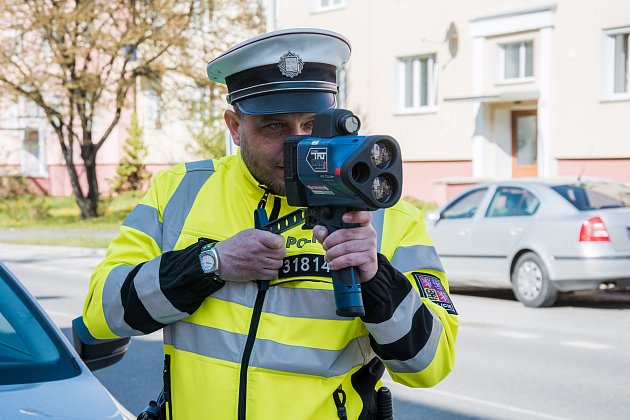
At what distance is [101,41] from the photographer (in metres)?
25.6

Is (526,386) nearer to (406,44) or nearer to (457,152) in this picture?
(457,152)

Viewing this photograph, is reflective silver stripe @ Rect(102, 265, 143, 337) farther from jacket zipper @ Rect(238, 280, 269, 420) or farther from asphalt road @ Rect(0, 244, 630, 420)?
asphalt road @ Rect(0, 244, 630, 420)

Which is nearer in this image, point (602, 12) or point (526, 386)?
point (526, 386)

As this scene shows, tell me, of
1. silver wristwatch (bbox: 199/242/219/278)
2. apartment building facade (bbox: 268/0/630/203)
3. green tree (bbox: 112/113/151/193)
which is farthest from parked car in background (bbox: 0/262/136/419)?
green tree (bbox: 112/113/151/193)

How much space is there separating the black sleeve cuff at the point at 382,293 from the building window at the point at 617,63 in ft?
63.7

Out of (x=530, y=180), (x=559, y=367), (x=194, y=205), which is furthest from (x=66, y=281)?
(x=194, y=205)

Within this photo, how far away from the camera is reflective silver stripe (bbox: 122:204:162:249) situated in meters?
2.57

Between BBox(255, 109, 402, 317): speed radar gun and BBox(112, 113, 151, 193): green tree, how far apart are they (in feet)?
109

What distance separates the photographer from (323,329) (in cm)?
→ 231

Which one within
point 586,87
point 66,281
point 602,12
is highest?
point 602,12

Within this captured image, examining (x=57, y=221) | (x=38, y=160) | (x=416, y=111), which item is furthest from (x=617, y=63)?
(x=38, y=160)

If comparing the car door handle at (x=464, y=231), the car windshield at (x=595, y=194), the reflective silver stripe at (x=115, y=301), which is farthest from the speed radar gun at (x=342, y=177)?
the car door handle at (x=464, y=231)

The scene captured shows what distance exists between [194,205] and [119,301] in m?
0.31

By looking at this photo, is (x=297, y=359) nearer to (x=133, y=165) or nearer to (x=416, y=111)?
(x=416, y=111)
